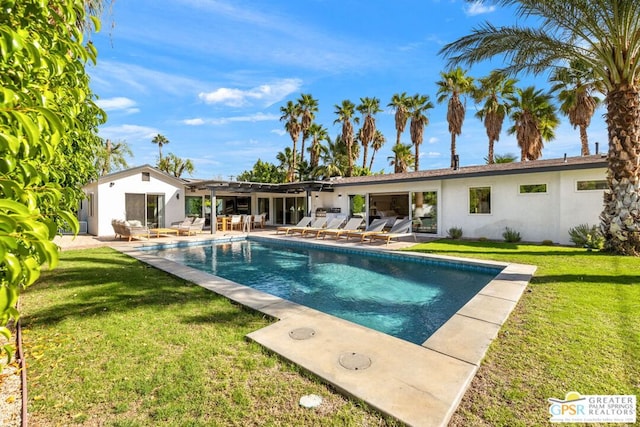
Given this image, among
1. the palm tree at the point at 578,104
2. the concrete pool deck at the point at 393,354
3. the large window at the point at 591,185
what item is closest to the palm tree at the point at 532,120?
the palm tree at the point at 578,104

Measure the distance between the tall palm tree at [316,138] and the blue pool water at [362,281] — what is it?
944 inches

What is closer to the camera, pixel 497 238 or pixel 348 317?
pixel 348 317

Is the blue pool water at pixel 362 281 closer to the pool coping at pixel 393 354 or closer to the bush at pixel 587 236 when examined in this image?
the pool coping at pixel 393 354

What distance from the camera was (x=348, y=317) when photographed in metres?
6.14

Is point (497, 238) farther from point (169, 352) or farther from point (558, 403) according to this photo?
point (169, 352)

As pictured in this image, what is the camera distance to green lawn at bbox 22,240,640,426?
2840 millimetres

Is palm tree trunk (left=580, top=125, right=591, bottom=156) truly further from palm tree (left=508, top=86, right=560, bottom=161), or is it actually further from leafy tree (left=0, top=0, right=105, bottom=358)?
leafy tree (left=0, top=0, right=105, bottom=358)

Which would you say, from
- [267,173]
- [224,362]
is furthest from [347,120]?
[224,362]

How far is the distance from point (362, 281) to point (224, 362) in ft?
18.7

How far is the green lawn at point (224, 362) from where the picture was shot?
2840 mm

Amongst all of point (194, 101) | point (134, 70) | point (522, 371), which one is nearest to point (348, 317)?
point (522, 371)

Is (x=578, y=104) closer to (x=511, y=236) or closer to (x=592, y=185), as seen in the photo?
(x=592, y=185)

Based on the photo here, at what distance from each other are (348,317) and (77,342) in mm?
4284

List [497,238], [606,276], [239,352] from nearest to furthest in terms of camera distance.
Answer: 1. [239,352]
2. [606,276]
3. [497,238]
